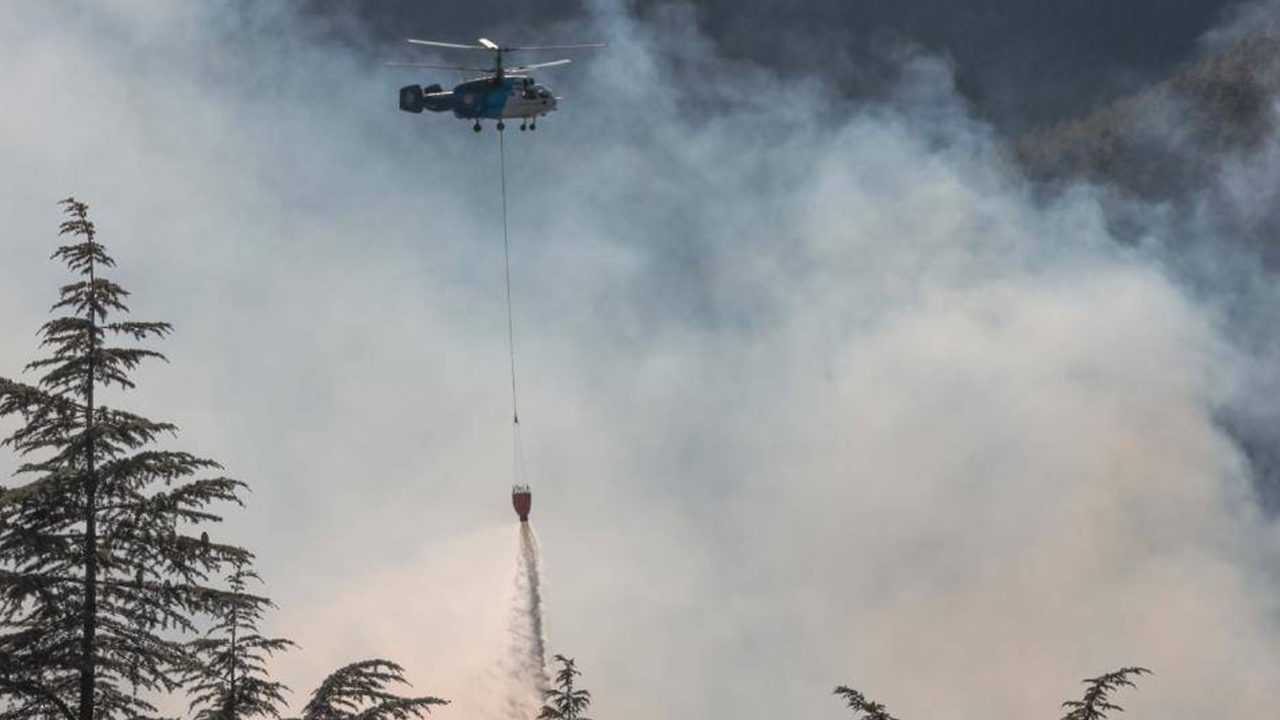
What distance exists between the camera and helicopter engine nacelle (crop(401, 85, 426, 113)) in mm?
134500

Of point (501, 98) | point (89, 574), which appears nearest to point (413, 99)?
point (501, 98)

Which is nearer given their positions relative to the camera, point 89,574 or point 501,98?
point 89,574

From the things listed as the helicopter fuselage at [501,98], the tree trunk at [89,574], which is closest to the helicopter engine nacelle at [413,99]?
the helicopter fuselage at [501,98]

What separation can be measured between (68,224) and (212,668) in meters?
10.2

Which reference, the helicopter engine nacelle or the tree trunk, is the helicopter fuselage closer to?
the helicopter engine nacelle

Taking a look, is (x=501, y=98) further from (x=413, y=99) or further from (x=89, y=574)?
(x=89, y=574)

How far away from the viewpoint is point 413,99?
443ft

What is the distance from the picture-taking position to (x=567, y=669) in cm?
4019

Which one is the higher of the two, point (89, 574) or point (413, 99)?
point (413, 99)

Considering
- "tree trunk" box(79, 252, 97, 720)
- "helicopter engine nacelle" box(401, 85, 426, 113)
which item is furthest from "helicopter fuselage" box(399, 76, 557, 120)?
"tree trunk" box(79, 252, 97, 720)

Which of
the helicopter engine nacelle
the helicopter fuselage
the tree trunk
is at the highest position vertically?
the helicopter engine nacelle

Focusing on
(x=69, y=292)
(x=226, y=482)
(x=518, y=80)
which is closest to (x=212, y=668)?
(x=226, y=482)

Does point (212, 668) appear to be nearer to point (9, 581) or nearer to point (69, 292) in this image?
point (9, 581)

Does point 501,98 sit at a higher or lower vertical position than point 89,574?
higher
